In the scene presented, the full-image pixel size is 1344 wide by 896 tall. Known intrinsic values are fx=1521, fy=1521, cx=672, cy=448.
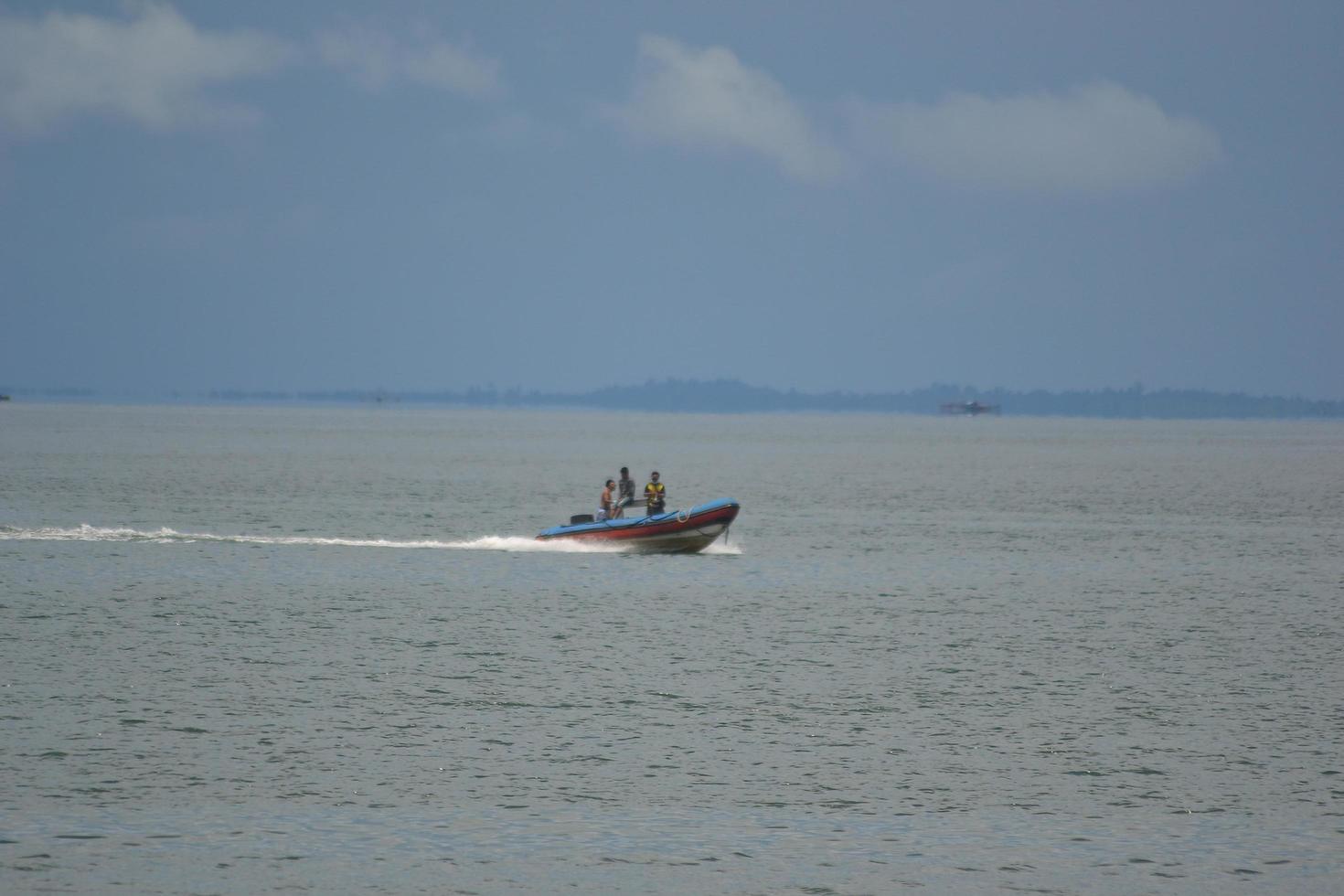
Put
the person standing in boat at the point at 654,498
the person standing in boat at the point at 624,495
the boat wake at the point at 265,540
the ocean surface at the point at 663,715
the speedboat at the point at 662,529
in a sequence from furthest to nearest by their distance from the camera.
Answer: the boat wake at the point at 265,540, the person standing in boat at the point at 654,498, the person standing in boat at the point at 624,495, the speedboat at the point at 662,529, the ocean surface at the point at 663,715

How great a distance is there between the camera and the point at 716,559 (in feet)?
178

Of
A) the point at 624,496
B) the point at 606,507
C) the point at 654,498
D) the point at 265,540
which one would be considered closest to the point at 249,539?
the point at 265,540

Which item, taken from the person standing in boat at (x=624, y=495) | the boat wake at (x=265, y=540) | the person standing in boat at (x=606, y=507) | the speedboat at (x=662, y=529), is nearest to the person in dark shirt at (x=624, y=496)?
the person standing in boat at (x=624, y=495)

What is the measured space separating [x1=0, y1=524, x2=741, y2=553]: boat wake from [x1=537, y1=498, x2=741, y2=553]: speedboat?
2.77 metres

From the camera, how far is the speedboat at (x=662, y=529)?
167 feet

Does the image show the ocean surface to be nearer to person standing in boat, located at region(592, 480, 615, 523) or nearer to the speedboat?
the speedboat

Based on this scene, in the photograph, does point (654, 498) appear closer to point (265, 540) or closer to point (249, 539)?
point (265, 540)

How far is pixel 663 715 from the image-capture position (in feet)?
88.0

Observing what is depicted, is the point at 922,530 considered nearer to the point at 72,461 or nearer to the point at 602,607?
the point at 602,607

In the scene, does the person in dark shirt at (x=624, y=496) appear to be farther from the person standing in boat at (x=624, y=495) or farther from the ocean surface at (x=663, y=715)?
the ocean surface at (x=663, y=715)

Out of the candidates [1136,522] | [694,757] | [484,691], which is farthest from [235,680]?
[1136,522]

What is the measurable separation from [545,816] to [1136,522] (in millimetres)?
61286

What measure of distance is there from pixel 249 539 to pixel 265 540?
658mm

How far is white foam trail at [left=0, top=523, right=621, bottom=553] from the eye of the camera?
57.2m
